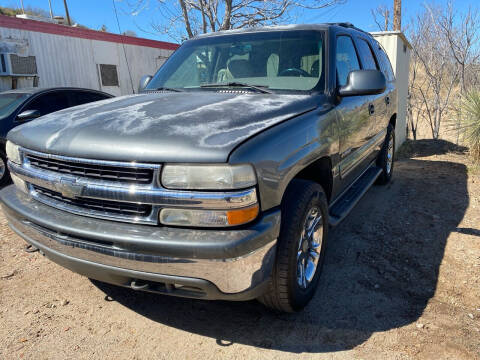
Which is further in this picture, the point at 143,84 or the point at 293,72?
the point at 143,84

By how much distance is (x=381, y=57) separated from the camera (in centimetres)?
507

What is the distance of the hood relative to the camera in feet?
→ 6.23

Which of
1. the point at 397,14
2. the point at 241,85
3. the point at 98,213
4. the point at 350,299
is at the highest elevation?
the point at 397,14

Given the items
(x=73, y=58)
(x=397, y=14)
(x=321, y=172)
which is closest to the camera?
(x=321, y=172)

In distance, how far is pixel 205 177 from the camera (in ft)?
6.08

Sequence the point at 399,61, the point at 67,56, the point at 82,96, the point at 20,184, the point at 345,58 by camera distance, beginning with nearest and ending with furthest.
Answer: the point at 20,184 < the point at 345,58 < the point at 82,96 < the point at 399,61 < the point at 67,56

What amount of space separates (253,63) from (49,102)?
489 cm

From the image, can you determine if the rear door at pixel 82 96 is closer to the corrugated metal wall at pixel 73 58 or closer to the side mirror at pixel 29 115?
the side mirror at pixel 29 115

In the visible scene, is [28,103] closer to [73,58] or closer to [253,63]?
[253,63]

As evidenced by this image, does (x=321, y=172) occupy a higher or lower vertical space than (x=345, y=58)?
lower

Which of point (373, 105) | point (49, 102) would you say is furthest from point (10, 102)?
point (373, 105)

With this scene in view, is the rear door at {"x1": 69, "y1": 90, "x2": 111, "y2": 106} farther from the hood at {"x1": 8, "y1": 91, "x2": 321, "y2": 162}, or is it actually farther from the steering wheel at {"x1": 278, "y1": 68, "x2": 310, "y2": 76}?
the steering wheel at {"x1": 278, "y1": 68, "x2": 310, "y2": 76}

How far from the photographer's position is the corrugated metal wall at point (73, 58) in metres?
10.2

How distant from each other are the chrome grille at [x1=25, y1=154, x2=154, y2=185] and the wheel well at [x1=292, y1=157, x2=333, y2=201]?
1228mm
